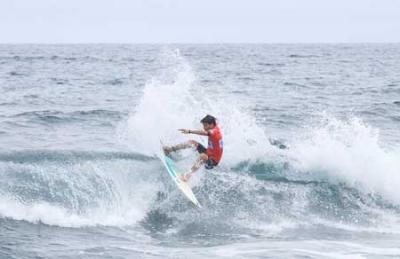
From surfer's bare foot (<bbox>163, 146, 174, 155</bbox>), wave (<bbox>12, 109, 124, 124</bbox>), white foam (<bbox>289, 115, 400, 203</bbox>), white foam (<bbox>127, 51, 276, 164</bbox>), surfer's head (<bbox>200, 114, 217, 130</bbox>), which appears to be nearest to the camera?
surfer's head (<bbox>200, 114, 217, 130</bbox>)

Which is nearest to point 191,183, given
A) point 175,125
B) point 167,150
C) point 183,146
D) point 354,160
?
point 167,150

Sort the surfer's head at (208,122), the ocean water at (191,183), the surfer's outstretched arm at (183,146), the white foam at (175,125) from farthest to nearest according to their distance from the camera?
the white foam at (175,125) → the surfer's outstretched arm at (183,146) → the surfer's head at (208,122) → the ocean water at (191,183)

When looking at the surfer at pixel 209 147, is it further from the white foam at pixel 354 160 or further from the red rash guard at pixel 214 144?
the white foam at pixel 354 160

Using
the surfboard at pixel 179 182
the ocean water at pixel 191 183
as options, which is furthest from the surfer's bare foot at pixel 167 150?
the ocean water at pixel 191 183

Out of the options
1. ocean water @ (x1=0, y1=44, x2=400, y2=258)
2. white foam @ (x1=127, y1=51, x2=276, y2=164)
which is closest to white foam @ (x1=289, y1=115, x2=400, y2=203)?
ocean water @ (x1=0, y1=44, x2=400, y2=258)

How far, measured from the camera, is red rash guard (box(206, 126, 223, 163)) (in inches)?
619

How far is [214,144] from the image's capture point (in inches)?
622

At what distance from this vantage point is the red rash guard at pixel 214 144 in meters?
15.7

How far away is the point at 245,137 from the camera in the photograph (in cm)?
2059

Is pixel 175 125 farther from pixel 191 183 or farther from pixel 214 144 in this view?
pixel 214 144

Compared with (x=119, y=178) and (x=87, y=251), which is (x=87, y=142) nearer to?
(x=119, y=178)

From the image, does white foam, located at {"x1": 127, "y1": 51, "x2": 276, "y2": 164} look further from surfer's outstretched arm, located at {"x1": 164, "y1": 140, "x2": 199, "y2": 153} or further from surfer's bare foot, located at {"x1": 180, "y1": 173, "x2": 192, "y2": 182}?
surfer's outstretched arm, located at {"x1": 164, "y1": 140, "x2": 199, "y2": 153}

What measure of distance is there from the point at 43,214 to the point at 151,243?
9.18 ft

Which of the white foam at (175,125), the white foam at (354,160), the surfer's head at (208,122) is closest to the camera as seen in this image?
the surfer's head at (208,122)
